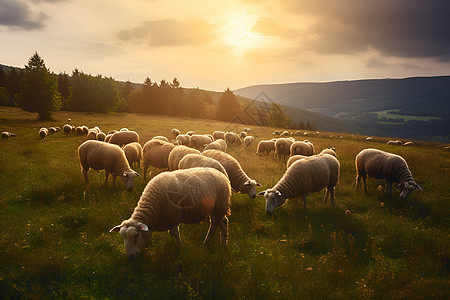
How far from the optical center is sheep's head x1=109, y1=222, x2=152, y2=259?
5.19m

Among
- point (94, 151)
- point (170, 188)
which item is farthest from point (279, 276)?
point (94, 151)

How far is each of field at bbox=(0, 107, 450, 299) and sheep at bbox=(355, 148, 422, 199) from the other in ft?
2.21

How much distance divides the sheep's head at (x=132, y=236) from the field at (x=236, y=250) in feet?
1.35

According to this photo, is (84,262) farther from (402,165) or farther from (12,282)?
(402,165)

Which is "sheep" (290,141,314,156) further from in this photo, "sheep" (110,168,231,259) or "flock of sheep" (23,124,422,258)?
"sheep" (110,168,231,259)

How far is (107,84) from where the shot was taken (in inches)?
2566

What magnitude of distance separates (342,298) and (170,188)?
182 inches

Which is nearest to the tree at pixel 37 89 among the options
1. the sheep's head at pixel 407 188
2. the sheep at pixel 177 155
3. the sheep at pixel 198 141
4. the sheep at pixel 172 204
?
the sheep at pixel 198 141

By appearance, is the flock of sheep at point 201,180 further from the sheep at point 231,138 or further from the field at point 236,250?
the sheep at point 231,138

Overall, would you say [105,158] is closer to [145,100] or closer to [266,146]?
[266,146]

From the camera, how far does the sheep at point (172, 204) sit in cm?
536

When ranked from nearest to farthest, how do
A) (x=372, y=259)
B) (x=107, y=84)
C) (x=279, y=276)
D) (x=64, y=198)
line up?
1. (x=279, y=276)
2. (x=372, y=259)
3. (x=64, y=198)
4. (x=107, y=84)

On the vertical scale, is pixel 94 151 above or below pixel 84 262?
above

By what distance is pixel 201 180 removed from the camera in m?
6.15
